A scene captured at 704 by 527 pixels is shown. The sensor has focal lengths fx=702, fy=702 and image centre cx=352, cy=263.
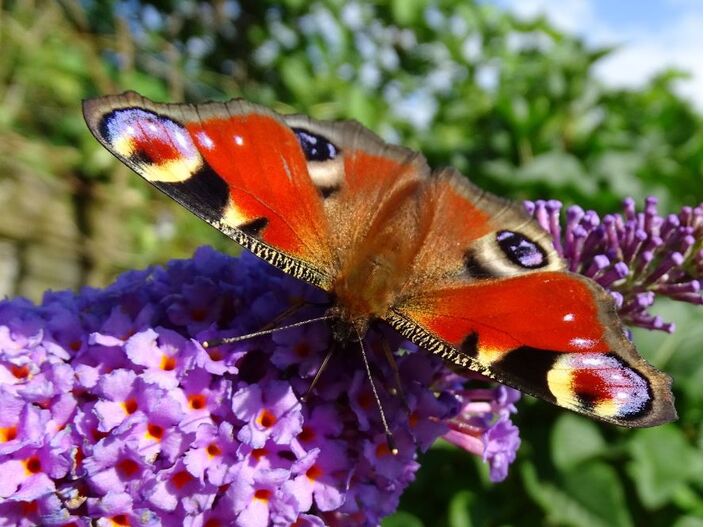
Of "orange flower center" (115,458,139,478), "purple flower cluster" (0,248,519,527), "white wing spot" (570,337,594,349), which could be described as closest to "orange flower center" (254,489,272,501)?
"purple flower cluster" (0,248,519,527)

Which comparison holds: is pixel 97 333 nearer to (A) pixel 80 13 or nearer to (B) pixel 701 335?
(B) pixel 701 335

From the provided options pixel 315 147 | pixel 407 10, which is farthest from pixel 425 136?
pixel 315 147

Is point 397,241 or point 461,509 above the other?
point 397,241

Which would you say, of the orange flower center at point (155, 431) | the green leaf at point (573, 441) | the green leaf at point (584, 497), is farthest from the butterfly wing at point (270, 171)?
the green leaf at point (584, 497)

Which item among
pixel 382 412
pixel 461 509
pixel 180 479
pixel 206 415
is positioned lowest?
pixel 461 509

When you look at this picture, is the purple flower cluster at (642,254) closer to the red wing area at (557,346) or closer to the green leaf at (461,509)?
the red wing area at (557,346)

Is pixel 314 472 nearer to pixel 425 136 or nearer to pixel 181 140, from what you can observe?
pixel 181 140

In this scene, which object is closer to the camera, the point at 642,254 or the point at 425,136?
the point at 642,254
